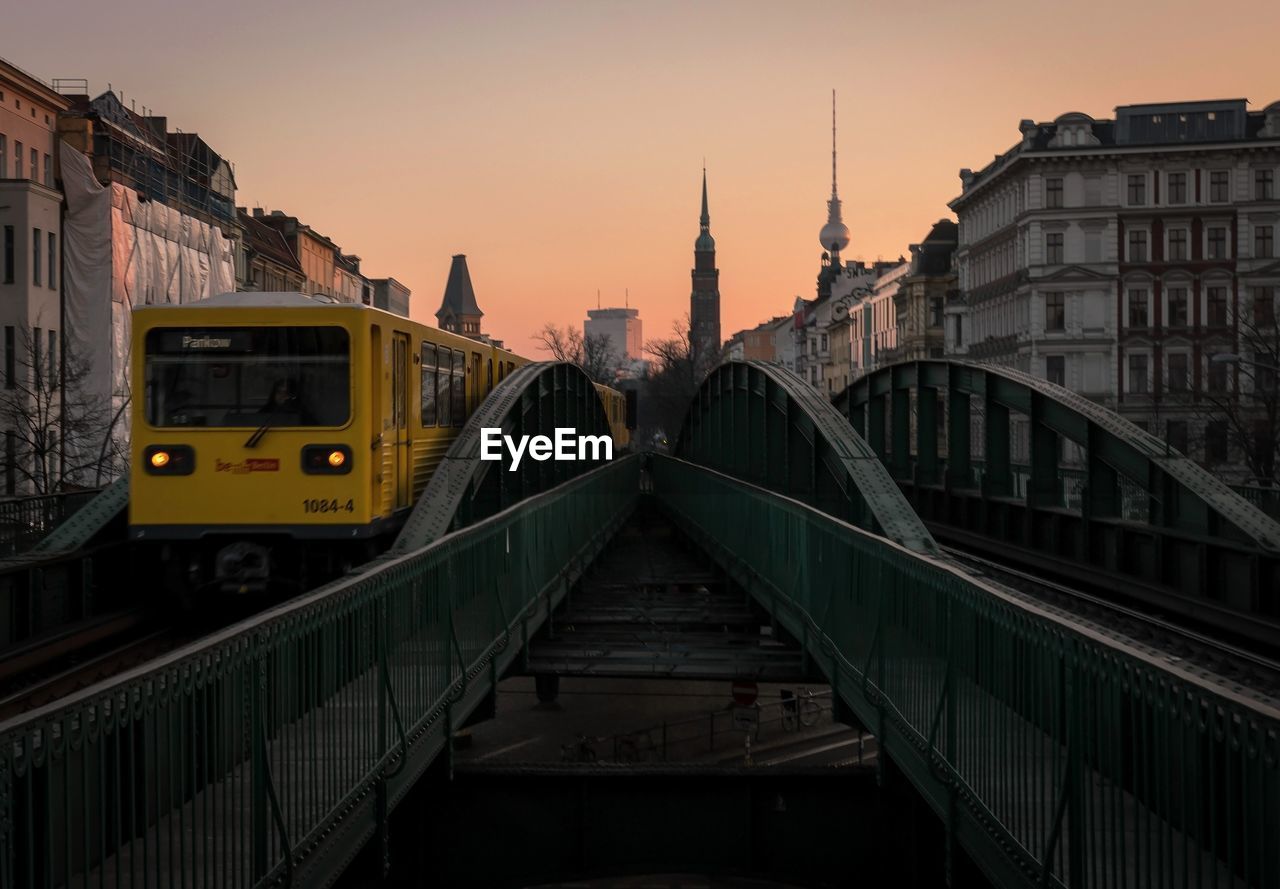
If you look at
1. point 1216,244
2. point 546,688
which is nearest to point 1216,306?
point 1216,244

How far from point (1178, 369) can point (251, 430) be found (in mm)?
48405

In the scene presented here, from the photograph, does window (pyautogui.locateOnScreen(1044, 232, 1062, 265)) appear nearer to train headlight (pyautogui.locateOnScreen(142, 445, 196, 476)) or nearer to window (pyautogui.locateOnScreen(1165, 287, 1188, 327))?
window (pyautogui.locateOnScreen(1165, 287, 1188, 327))

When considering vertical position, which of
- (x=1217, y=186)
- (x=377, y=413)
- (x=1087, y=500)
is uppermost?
(x=1217, y=186)

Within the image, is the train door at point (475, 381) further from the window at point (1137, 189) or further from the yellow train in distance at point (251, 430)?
the window at point (1137, 189)

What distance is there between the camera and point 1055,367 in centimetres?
5875

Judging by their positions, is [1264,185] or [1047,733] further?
[1264,185]

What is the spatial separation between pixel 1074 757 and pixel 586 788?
21.6 ft

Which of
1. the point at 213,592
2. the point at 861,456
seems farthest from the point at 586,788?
the point at 861,456

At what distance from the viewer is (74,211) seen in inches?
1703

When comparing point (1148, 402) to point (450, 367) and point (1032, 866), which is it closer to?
point (450, 367)

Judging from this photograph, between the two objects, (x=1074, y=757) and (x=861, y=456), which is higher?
(x=861, y=456)

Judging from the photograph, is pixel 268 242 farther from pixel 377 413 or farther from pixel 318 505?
pixel 318 505

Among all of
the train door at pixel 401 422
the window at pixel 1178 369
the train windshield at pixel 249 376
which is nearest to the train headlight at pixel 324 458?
the train windshield at pixel 249 376

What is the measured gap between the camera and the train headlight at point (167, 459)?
42.7 feet
